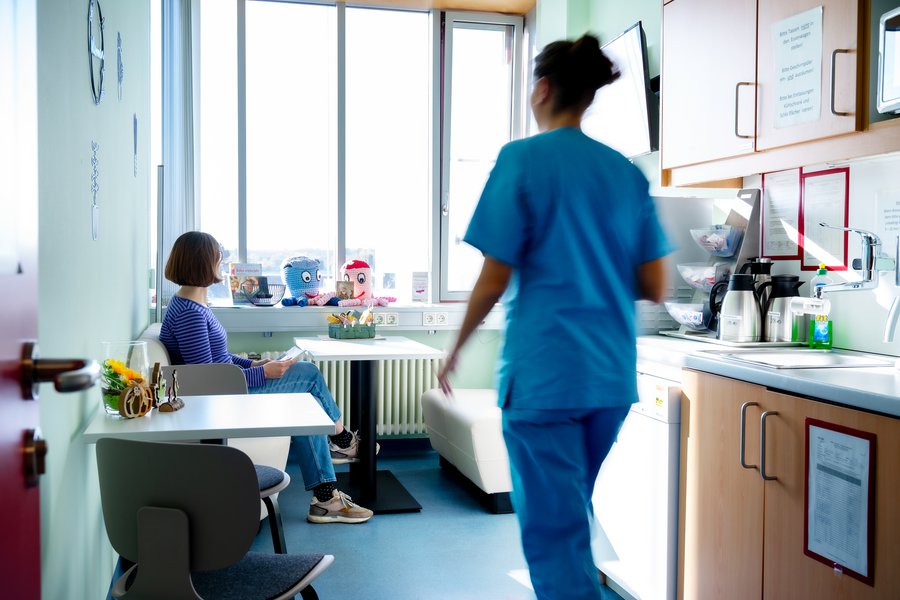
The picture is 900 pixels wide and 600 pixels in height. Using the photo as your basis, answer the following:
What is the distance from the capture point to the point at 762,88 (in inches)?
98.0

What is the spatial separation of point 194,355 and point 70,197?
4.47 feet

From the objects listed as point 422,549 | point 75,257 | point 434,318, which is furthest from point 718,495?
point 434,318

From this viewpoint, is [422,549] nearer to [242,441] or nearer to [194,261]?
[242,441]

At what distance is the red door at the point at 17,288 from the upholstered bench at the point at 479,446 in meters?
2.72

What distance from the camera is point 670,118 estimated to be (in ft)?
9.93

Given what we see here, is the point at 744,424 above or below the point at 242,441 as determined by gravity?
above

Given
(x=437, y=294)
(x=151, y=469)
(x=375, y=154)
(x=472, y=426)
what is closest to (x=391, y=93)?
(x=375, y=154)

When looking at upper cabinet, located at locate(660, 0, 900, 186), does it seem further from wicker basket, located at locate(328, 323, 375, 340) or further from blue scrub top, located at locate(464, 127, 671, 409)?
wicker basket, located at locate(328, 323, 375, 340)

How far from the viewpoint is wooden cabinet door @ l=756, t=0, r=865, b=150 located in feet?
6.93

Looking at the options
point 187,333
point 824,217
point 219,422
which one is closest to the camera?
point 219,422

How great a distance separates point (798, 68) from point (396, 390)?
9.68 ft

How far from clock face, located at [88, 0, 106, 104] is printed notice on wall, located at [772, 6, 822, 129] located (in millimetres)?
1924

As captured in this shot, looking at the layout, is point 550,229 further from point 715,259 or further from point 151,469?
point 715,259

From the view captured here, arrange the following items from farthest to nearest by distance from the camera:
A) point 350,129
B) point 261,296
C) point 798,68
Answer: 1. point 350,129
2. point 261,296
3. point 798,68
